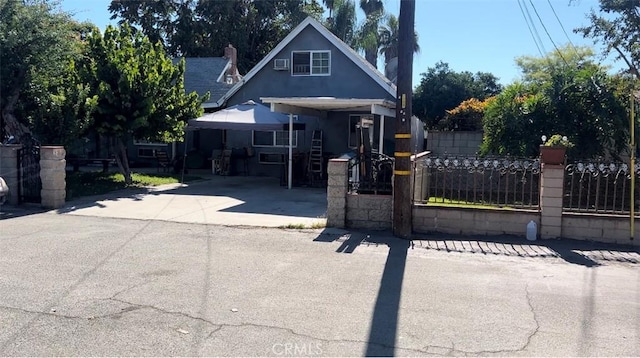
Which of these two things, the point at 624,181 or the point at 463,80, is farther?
the point at 463,80

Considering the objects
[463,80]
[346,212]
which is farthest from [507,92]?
[463,80]

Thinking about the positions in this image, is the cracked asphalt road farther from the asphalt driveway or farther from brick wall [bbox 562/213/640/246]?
the asphalt driveway

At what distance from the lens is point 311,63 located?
63.0ft

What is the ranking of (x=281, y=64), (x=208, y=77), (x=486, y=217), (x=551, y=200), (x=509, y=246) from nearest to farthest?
(x=509, y=246) < (x=551, y=200) < (x=486, y=217) < (x=281, y=64) < (x=208, y=77)

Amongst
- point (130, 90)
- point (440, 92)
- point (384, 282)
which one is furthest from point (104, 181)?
point (440, 92)

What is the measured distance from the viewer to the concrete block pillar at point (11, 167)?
11336 millimetres

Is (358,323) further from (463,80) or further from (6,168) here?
(463,80)

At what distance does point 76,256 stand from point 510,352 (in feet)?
18.2

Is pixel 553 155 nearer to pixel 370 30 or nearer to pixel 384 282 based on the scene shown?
pixel 384 282

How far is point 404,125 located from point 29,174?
855 cm

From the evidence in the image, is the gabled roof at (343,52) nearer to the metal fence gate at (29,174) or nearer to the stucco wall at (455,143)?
the stucco wall at (455,143)

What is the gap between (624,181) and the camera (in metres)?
8.25

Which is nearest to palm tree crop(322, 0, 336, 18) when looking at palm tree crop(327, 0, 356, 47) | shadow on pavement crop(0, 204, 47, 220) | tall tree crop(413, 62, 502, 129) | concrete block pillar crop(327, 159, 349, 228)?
palm tree crop(327, 0, 356, 47)

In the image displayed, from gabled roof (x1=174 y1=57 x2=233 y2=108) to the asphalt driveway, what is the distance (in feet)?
22.2
